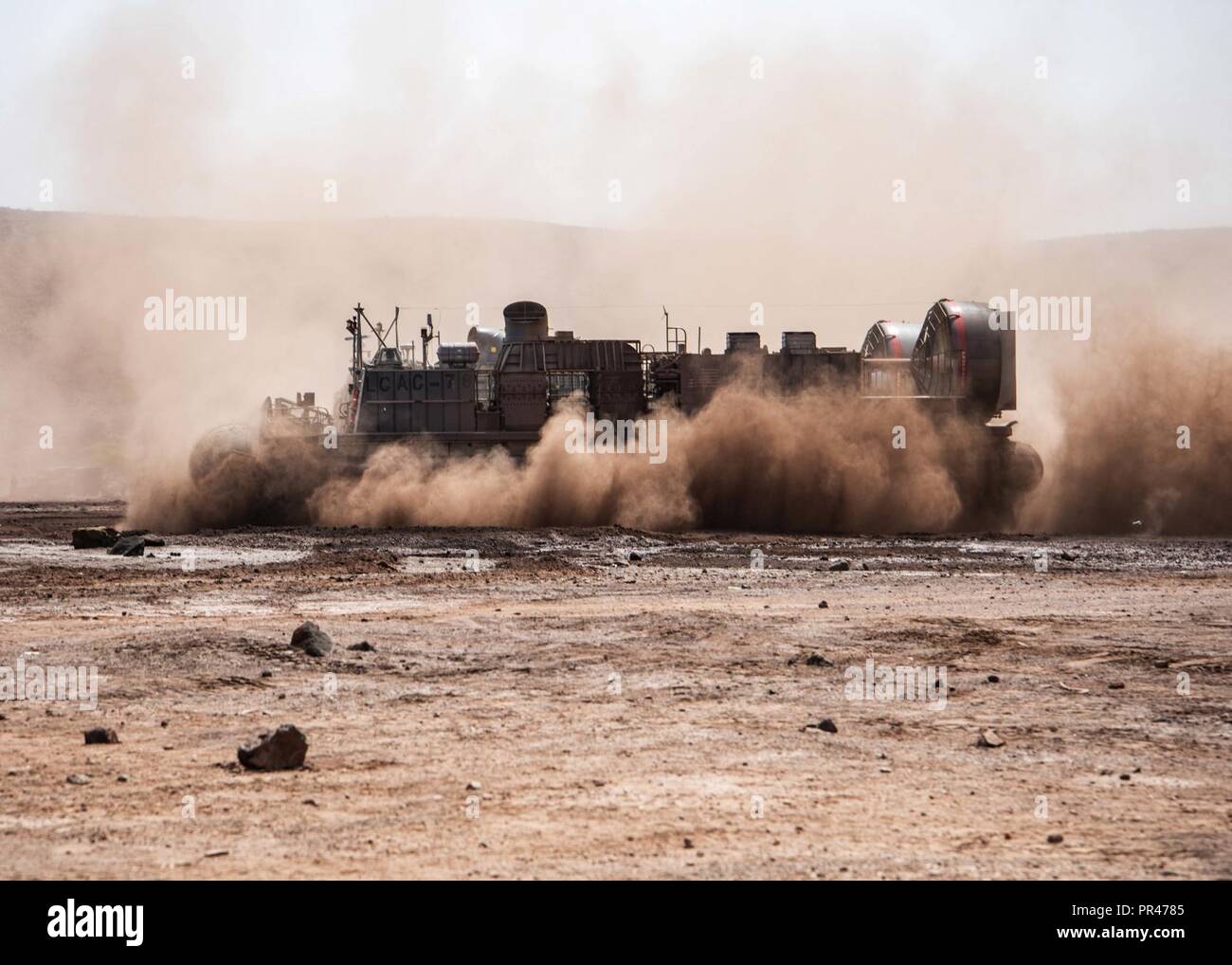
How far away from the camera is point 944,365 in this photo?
30.9m

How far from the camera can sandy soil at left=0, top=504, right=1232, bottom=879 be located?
644cm

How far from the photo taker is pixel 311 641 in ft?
38.2

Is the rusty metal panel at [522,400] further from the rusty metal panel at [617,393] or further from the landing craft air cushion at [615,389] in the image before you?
the rusty metal panel at [617,393]

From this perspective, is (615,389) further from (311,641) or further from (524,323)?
(311,641)

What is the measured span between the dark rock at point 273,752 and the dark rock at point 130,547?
15.0 m

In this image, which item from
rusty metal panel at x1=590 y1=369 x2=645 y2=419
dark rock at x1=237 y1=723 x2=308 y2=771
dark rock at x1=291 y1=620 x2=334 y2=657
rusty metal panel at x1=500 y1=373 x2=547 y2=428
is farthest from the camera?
rusty metal panel at x1=590 y1=369 x2=645 y2=419

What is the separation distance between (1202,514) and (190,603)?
19721 mm

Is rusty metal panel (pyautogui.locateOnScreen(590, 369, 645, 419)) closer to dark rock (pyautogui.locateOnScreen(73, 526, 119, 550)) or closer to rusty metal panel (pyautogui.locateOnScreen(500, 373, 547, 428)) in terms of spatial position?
rusty metal panel (pyautogui.locateOnScreen(500, 373, 547, 428))

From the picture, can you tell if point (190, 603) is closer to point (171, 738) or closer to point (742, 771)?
point (171, 738)

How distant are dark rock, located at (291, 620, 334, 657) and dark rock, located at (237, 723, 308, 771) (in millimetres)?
3552

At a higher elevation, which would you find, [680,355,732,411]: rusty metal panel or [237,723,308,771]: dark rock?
[680,355,732,411]: rusty metal panel

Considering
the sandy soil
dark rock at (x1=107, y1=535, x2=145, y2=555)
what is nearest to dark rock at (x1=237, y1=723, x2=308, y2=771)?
the sandy soil

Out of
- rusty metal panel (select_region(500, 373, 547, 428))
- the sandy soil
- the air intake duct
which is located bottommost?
the sandy soil
